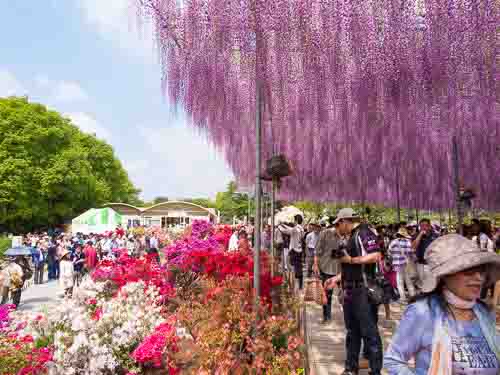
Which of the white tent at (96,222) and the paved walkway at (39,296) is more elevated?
the white tent at (96,222)

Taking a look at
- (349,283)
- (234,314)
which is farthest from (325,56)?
(234,314)

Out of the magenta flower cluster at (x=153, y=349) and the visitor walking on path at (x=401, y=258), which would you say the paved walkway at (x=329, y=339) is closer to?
the visitor walking on path at (x=401, y=258)

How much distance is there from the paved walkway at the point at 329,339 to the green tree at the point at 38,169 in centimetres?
2832

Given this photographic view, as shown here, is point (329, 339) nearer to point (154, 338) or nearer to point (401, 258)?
point (401, 258)

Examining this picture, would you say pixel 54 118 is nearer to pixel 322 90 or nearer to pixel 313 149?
pixel 313 149

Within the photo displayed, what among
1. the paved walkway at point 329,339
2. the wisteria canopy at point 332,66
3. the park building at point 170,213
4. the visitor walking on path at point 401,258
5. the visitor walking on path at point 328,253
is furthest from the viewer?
the park building at point 170,213

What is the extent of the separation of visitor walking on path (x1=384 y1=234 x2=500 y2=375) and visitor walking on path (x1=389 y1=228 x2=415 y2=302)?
634 cm

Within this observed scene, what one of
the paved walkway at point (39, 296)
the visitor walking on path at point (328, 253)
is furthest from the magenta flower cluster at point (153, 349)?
the paved walkway at point (39, 296)

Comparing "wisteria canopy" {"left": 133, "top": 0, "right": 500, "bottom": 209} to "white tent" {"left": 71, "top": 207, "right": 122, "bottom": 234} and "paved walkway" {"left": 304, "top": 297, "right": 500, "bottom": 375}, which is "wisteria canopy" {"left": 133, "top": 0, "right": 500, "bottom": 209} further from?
"white tent" {"left": 71, "top": 207, "right": 122, "bottom": 234}

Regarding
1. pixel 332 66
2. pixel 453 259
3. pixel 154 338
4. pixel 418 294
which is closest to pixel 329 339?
pixel 154 338

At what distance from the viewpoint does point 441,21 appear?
4.21 metres

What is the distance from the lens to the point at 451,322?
1.75 meters

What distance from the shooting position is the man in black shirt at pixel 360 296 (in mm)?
3812

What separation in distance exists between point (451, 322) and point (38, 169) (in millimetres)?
33820
